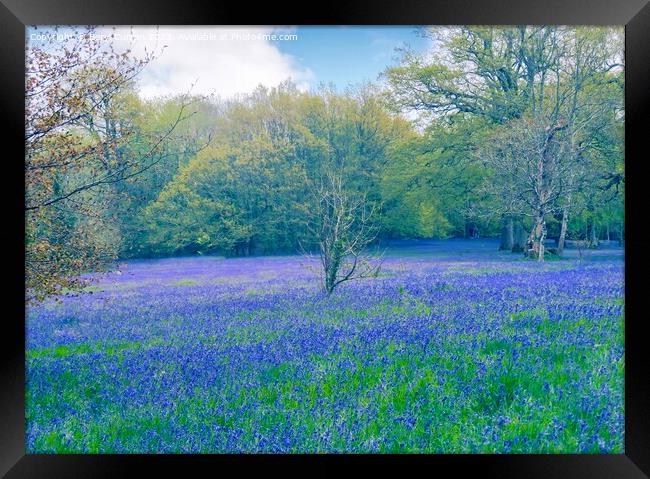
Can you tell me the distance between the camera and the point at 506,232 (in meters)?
3.50

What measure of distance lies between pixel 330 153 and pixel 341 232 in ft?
2.12

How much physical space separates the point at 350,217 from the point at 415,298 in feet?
2.81

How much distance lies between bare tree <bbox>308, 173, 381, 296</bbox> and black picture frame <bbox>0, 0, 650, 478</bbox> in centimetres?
130

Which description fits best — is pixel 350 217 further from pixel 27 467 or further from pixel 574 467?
pixel 27 467

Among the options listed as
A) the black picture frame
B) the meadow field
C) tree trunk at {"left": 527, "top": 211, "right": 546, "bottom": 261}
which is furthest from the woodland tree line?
the meadow field

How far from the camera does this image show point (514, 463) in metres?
3.14

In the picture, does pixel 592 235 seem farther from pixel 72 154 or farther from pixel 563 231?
pixel 72 154

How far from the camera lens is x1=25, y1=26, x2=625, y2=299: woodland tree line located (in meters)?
3.37

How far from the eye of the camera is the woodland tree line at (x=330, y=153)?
337 centimetres

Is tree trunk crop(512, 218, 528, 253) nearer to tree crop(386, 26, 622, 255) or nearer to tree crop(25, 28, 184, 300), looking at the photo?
tree crop(386, 26, 622, 255)

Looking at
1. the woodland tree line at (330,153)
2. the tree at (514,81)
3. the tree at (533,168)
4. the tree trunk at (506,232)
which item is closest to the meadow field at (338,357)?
the tree trunk at (506,232)

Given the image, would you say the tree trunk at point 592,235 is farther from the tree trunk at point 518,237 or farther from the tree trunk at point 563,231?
the tree trunk at point 518,237
